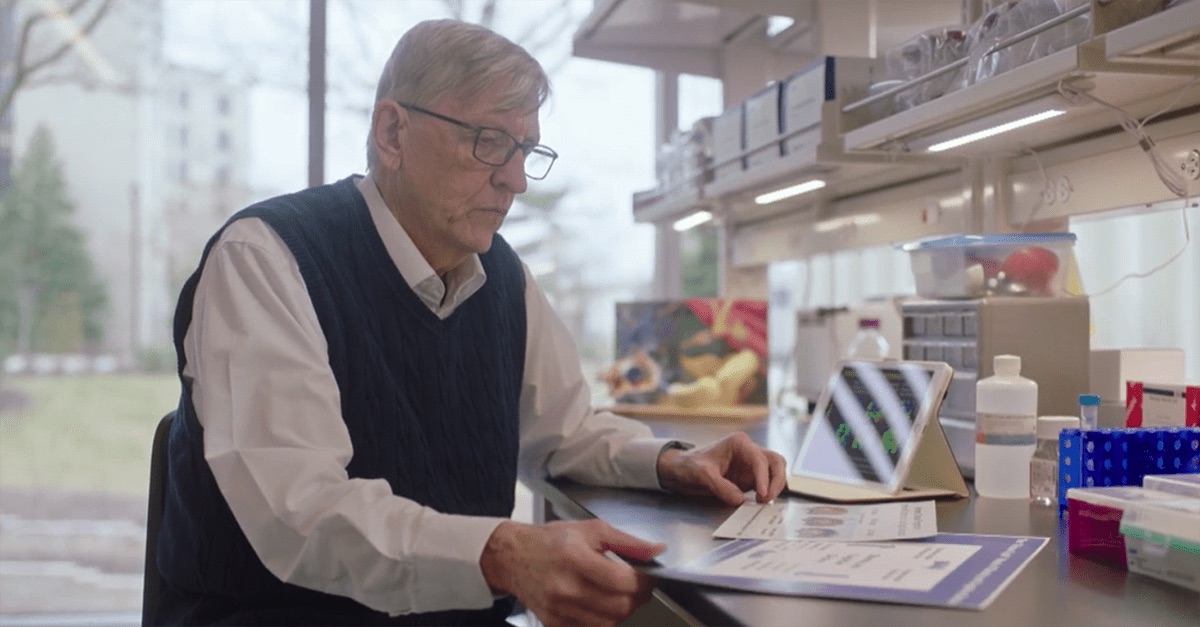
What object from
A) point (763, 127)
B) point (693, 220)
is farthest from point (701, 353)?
point (763, 127)

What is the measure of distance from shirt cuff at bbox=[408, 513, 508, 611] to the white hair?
709mm

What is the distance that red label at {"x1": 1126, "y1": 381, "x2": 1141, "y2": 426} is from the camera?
62.1 inches

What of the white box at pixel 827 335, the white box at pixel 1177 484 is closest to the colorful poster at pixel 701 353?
the white box at pixel 827 335

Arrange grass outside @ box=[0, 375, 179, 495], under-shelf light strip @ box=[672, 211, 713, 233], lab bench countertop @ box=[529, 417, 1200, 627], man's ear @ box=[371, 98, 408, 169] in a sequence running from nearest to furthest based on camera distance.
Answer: lab bench countertop @ box=[529, 417, 1200, 627] < man's ear @ box=[371, 98, 408, 169] < under-shelf light strip @ box=[672, 211, 713, 233] < grass outside @ box=[0, 375, 179, 495]

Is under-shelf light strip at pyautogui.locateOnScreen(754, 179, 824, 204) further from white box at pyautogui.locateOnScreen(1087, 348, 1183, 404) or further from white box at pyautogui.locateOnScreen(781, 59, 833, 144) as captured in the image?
white box at pyautogui.locateOnScreen(1087, 348, 1183, 404)

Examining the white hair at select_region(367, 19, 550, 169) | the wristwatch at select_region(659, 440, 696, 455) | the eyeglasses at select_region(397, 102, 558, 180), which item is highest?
the white hair at select_region(367, 19, 550, 169)

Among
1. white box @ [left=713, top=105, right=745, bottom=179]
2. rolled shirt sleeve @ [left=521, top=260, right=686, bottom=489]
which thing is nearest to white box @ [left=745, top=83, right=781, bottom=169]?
white box @ [left=713, top=105, right=745, bottom=179]

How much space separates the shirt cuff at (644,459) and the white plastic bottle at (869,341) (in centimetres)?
103

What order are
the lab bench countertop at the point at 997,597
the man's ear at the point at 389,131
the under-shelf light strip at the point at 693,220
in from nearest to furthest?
1. the lab bench countertop at the point at 997,597
2. the man's ear at the point at 389,131
3. the under-shelf light strip at the point at 693,220

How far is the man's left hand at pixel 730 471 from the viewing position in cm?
154

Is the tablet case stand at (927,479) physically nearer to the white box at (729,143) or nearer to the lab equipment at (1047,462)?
the lab equipment at (1047,462)

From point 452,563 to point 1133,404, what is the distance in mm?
1032

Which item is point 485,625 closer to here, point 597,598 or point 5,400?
point 597,598

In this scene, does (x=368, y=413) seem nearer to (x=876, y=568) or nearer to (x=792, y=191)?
(x=876, y=568)
